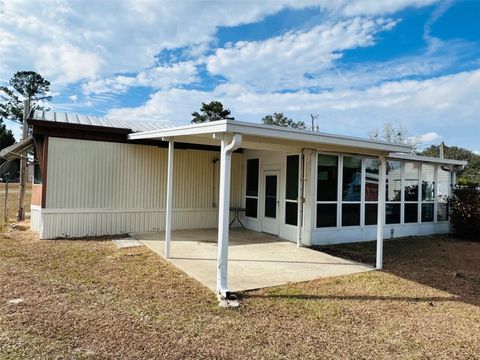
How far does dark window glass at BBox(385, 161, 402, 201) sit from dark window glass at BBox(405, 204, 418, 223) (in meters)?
0.62

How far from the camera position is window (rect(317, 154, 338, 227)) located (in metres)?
9.18

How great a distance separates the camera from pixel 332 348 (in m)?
3.58

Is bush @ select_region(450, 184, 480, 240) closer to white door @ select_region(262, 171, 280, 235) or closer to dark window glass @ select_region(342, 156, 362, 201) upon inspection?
dark window glass @ select_region(342, 156, 362, 201)

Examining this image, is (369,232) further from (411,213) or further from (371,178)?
(411,213)

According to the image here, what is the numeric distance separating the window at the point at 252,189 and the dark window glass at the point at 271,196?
1.72 ft

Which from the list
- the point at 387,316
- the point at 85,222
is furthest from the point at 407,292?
the point at 85,222

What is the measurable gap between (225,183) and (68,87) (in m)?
18.9

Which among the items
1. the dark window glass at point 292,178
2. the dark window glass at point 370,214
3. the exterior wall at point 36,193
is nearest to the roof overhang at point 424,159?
the dark window glass at point 370,214

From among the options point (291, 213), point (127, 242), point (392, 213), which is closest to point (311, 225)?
point (291, 213)

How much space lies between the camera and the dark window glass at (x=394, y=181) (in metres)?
11.0

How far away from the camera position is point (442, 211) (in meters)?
12.7

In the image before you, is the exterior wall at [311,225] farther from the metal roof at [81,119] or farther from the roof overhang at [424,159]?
the metal roof at [81,119]

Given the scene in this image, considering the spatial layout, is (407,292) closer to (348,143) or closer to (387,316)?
(387,316)

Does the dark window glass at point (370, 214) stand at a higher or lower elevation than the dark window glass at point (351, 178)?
lower
